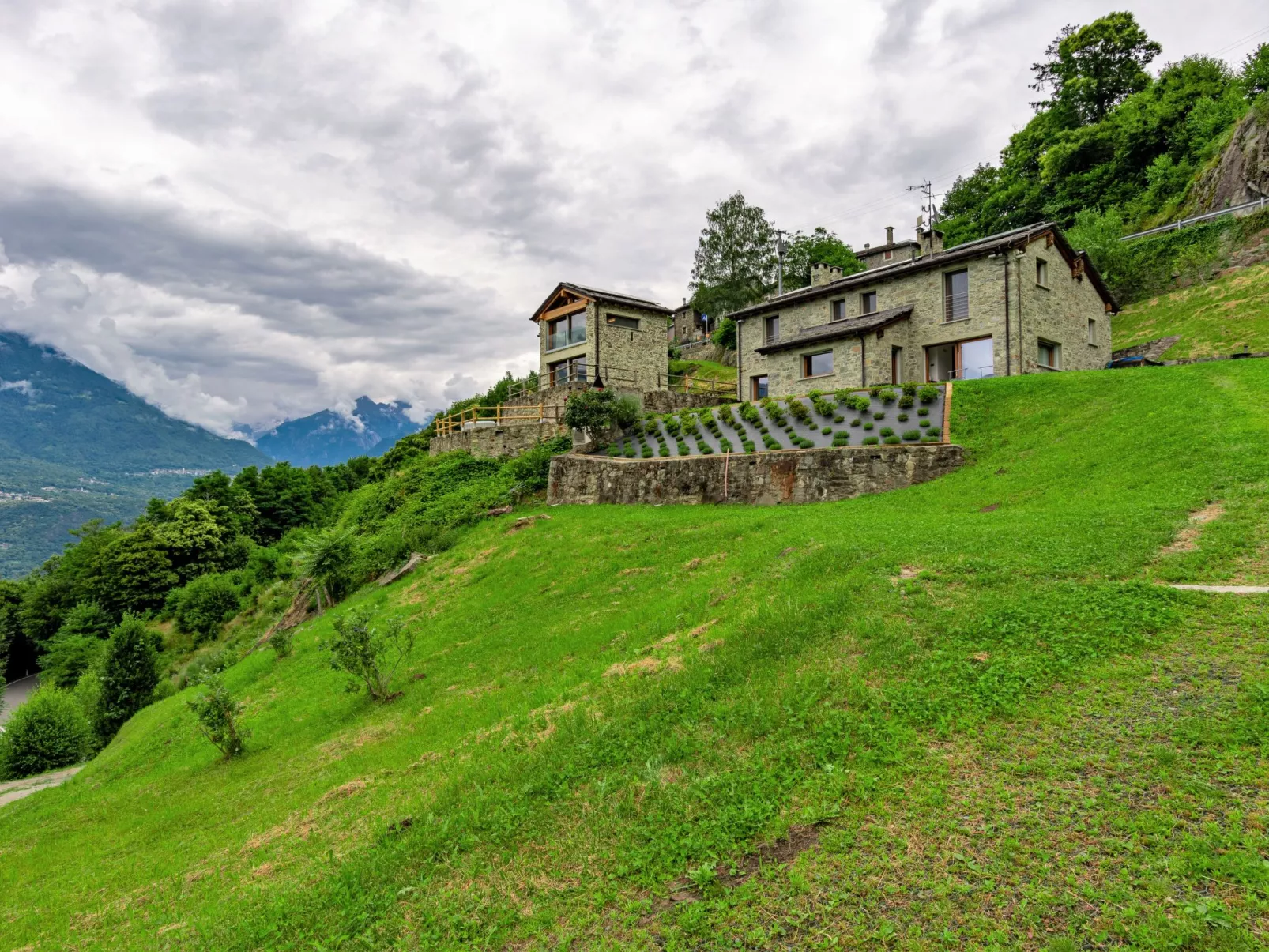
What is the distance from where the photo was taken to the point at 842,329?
3244cm

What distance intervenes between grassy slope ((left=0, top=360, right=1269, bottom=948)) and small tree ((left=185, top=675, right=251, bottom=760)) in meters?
0.84

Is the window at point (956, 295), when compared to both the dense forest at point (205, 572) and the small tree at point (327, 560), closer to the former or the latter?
the dense forest at point (205, 572)

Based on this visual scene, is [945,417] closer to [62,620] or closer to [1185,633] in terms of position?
[1185,633]

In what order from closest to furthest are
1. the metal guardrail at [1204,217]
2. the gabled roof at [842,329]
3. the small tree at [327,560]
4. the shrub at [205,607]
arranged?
the small tree at [327,560] → the gabled roof at [842,329] → the metal guardrail at [1204,217] → the shrub at [205,607]

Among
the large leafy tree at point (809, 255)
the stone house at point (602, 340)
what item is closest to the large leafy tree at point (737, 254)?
the large leafy tree at point (809, 255)

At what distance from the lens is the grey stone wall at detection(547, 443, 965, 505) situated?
20.4m

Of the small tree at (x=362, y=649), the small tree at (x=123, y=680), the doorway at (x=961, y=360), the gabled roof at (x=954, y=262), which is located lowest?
the small tree at (x=123, y=680)

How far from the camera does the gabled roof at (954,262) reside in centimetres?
2923

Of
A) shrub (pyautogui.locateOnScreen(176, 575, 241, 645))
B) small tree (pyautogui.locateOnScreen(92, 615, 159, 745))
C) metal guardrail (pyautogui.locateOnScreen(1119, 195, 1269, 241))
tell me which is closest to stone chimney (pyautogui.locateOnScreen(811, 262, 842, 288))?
metal guardrail (pyautogui.locateOnScreen(1119, 195, 1269, 241))

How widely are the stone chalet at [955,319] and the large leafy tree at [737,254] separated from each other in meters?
31.5

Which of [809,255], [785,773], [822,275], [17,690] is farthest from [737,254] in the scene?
[17,690]

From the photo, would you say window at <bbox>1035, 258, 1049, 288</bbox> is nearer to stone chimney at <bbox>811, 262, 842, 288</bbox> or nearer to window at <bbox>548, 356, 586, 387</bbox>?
stone chimney at <bbox>811, 262, 842, 288</bbox>

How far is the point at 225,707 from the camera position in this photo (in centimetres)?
1362

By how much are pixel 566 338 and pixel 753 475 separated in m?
24.9
